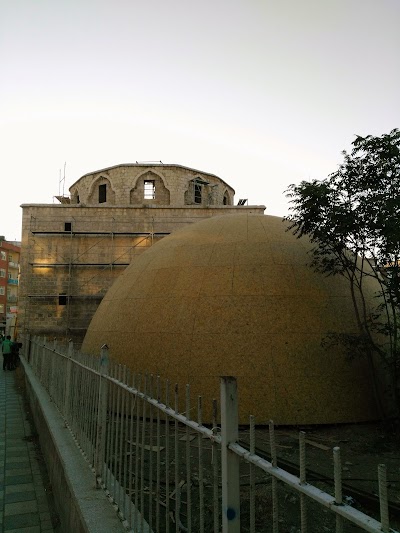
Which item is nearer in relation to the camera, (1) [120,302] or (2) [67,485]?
(2) [67,485]

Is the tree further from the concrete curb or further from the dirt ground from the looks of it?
the concrete curb

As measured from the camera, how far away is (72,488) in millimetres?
3922

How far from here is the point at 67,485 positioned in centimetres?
419

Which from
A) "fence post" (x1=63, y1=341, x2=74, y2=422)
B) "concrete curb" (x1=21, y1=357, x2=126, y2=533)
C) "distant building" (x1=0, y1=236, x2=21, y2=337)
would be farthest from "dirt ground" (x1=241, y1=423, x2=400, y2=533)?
"distant building" (x1=0, y1=236, x2=21, y2=337)

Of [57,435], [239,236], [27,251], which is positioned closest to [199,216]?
[27,251]

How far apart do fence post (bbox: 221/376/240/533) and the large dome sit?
509 cm

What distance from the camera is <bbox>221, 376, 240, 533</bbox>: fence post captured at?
1.96 metres

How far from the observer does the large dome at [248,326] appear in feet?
23.8

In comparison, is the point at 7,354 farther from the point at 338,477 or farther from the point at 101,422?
the point at 338,477

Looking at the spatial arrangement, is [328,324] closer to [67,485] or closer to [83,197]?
[67,485]

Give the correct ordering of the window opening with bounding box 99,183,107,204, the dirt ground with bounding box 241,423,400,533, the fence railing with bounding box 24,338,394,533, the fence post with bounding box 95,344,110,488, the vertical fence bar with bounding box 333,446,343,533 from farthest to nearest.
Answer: the window opening with bounding box 99,183,107,204 → the dirt ground with bounding box 241,423,400,533 → the fence post with bounding box 95,344,110,488 → the fence railing with bounding box 24,338,394,533 → the vertical fence bar with bounding box 333,446,343,533

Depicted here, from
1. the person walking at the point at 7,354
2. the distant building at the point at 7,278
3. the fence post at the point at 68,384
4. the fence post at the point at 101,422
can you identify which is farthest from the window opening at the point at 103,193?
the distant building at the point at 7,278

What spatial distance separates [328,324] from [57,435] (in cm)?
525

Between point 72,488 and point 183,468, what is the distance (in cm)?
179
